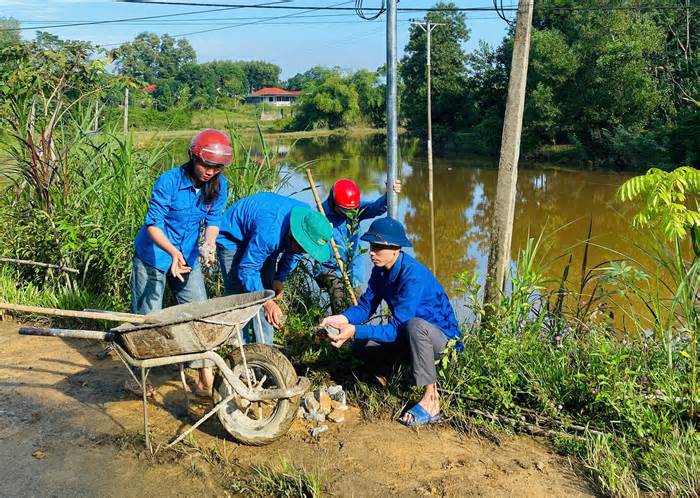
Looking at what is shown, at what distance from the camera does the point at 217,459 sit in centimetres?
316

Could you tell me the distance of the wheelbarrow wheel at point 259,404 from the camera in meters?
3.24

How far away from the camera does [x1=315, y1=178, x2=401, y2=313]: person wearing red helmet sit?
4660 millimetres

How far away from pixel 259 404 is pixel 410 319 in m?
0.98

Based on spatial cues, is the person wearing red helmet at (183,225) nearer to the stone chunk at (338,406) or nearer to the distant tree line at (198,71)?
the stone chunk at (338,406)

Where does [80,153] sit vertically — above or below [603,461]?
above

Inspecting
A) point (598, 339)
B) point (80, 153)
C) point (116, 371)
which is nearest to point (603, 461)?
point (598, 339)

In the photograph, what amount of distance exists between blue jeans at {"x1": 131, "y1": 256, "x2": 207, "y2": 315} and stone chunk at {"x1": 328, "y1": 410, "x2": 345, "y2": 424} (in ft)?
3.75

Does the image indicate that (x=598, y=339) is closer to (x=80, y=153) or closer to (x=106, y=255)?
(x=106, y=255)

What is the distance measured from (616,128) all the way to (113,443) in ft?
75.4

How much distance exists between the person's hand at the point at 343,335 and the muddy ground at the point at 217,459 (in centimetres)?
49

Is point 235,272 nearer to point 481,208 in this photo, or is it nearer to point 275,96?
point 481,208

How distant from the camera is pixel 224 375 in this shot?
311 centimetres

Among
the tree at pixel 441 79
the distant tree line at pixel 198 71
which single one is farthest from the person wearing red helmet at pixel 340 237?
the distant tree line at pixel 198 71

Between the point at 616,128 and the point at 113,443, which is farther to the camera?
the point at 616,128
